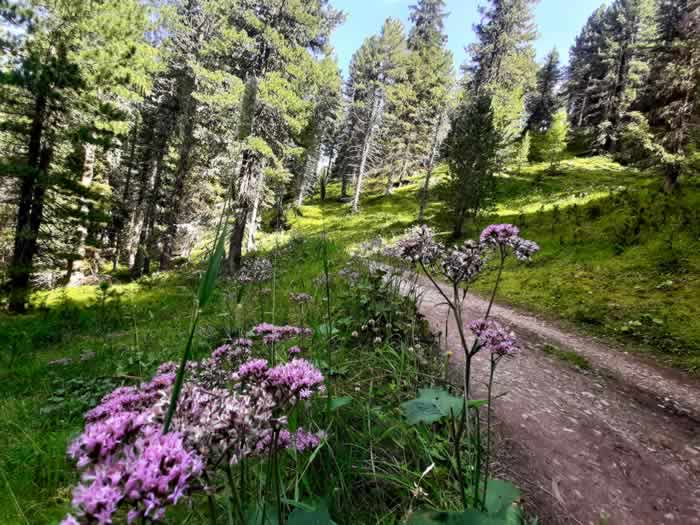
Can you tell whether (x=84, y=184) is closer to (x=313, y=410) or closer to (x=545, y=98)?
(x=313, y=410)

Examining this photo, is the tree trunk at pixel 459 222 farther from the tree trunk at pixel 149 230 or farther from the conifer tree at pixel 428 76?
the tree trunk at pixel 149 230

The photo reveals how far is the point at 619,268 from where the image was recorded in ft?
39.7

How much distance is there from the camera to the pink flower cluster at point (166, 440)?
715 mm

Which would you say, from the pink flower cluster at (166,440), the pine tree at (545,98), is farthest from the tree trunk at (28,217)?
the pine tree at (545,98)

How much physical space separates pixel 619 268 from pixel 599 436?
33.5ft

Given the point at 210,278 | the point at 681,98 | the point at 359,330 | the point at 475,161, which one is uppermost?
the point at 681,98

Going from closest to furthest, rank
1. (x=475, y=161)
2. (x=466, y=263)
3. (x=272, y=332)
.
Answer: (x=272, y=332), (x=466, y=263), (x=475, y=161)

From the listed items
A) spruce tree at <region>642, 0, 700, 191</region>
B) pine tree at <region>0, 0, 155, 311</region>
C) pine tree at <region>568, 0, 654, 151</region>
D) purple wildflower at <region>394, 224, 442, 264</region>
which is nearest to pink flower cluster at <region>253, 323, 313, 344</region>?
purple wildflower at <region>394, 224, 442, 264</region>

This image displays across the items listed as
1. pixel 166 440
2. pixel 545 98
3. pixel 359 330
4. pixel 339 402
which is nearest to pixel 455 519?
pixel 339 402

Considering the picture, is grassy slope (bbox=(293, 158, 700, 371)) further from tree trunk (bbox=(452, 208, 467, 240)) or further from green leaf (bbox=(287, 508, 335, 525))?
green leaf (bbox=(287, 508, 335, 525))

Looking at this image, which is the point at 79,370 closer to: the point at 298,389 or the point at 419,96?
the point at 298,389

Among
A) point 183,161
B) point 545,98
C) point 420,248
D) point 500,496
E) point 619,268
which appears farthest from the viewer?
point 545,98

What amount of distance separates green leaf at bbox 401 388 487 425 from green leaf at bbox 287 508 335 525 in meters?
0.65

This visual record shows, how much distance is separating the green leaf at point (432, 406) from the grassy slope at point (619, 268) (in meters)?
1.38
